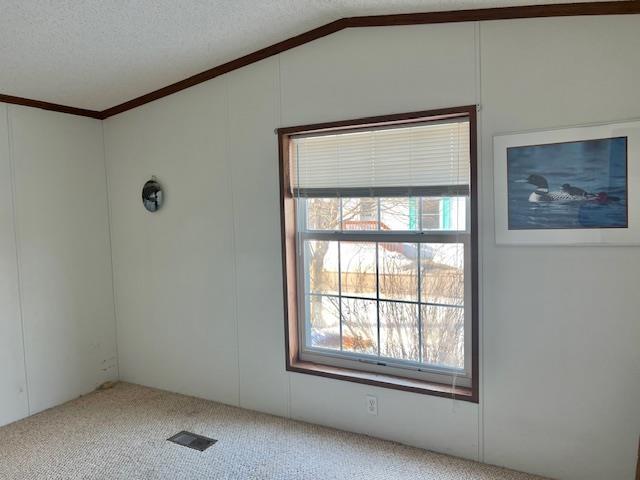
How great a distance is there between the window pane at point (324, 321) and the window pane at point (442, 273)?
608 millimetres

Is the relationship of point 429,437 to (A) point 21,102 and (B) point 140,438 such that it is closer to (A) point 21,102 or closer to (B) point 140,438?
(B) point 140,438

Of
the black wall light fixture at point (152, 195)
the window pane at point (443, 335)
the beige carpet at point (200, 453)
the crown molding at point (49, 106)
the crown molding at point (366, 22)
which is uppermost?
the crown molding at point (366, 22)

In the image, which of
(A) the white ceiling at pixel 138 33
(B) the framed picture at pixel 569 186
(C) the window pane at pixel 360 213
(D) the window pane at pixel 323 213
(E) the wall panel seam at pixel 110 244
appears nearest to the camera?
(B) the framed picture at pixel 569 186

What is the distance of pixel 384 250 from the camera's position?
269 centimetres

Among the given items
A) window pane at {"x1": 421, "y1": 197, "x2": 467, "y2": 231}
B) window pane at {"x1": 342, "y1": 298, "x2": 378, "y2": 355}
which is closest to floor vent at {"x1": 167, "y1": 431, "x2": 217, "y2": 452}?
window pane at {"x1": 342, "y1": 298, "x2": 378, "y2": 355}

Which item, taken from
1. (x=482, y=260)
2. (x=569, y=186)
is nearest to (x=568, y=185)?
(x=569, y=186)

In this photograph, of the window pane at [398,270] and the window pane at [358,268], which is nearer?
the window pane at [398,270]

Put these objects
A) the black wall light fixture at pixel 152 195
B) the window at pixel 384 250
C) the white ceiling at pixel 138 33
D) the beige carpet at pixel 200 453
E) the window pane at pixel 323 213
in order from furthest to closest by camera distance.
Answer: the black wall light fixture at pixel 152 195
the window pane at pixel 323 213
the window at pixel 384 250
the beige carpet at pixel 200 453
the white ceiling at pixel 138 33

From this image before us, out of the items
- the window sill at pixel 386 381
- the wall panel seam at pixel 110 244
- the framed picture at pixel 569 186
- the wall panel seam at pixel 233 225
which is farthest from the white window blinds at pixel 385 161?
the wall panel seam at pixel 110 244

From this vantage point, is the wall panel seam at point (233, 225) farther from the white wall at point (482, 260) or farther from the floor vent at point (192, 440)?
the floor vent at point (192, 440)

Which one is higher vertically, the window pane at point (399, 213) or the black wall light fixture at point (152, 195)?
the black wall light fixture at point (152, 195)

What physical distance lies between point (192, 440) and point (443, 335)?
5.50 feet

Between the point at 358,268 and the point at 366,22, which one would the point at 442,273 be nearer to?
the point at 358,268

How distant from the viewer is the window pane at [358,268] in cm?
274
